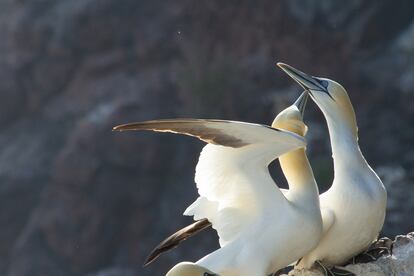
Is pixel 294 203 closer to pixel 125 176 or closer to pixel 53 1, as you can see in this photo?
pixel 125 176

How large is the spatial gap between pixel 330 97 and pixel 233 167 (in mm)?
850

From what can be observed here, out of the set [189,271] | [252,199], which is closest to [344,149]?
[252,199]

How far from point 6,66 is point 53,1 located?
75.4 inches

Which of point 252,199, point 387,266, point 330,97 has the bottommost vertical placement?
point 387,266

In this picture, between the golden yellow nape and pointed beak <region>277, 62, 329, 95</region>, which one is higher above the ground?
pointed beak <region>277, 62, 329, 95</region>

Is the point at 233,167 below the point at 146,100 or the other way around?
the other way around

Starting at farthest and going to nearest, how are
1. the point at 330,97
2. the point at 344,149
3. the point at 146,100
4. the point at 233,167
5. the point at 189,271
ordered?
the point at 146,100, the point at 330,97, the point at 344,149, the point at 233,167, the point at 189,271

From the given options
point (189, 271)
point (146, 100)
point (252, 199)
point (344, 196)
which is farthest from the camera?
point (146, 100)

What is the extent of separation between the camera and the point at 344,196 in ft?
21.5

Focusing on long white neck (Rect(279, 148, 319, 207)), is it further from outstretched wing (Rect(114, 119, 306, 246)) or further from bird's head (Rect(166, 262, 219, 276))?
bird's head (Rect(166, 262, 219, 276))

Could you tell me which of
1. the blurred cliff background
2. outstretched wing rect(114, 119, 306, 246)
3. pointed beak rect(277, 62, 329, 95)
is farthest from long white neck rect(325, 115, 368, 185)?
the blurred cliff background

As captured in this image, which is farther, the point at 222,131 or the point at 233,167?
the point at 233,167

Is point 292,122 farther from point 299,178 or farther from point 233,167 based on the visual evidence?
point 233,167

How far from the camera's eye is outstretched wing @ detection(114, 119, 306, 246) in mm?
6066
